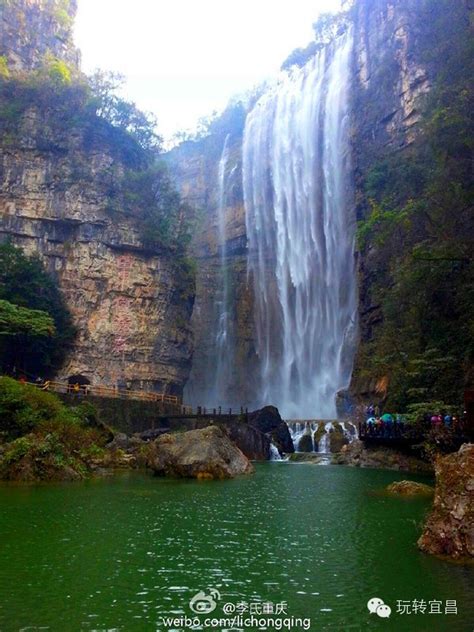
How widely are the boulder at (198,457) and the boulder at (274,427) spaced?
9.78m

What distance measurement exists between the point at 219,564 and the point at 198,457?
9375 mm

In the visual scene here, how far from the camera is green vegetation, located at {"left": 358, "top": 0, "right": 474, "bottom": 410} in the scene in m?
17.0

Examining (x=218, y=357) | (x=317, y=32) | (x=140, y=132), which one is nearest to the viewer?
(x=140, y=132)

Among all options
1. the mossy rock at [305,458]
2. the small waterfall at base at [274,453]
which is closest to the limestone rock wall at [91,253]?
the small waterfall at base at [274,453]

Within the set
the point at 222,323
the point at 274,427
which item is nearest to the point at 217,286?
the point at 222,323

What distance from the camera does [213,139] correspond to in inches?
2165

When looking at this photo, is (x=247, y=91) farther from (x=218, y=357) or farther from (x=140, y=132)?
(x=218, y=357)

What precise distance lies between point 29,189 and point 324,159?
19.4 metres

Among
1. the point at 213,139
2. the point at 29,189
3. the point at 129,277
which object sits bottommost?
the point at 129,277

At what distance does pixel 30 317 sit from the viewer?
29031mm

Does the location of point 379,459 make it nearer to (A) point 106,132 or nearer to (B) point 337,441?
(B) point 337,441

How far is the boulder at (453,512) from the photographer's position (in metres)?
5.88

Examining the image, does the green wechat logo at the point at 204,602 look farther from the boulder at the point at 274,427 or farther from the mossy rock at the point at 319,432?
→ the mossy rock at the point at 319,432

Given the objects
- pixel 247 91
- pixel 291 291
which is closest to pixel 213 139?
pixel 247 91
